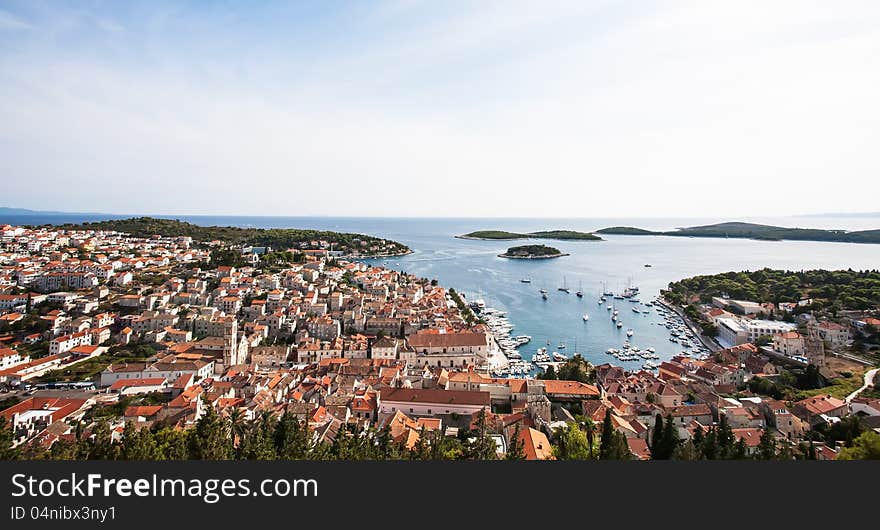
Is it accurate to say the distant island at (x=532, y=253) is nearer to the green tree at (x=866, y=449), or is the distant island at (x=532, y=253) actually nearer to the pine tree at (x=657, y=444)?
the pine tree at (x=657, y=444)

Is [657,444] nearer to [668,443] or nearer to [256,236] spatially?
[668,443]

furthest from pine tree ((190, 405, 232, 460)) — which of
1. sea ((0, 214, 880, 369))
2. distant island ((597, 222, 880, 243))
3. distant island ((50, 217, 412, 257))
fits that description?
distant island ((597, 222, 880, 243))

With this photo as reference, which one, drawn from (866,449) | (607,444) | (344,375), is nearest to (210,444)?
(607,444)

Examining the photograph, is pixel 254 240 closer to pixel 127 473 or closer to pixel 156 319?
pixel 156 319

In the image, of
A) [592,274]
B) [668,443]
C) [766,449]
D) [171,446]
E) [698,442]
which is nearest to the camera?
[171,446]

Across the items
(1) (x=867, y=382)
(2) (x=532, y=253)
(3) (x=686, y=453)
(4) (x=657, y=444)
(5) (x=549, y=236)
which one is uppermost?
(5) (x=549, y=236)

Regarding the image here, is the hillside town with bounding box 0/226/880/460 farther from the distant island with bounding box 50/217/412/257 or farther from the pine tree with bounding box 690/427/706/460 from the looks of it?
the distant island with bounding box 50/217/412/257

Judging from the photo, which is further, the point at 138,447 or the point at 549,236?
the point at 549,236
